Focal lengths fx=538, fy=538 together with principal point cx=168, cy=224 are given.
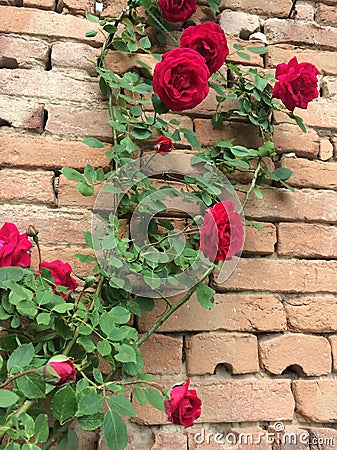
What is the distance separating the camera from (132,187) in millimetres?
1060

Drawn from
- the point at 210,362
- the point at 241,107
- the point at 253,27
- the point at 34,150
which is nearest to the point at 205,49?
the point at 241,107

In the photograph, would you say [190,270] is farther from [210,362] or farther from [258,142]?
[258,142]

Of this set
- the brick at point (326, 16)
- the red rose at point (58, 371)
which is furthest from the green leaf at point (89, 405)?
the brick at point (326, 16)

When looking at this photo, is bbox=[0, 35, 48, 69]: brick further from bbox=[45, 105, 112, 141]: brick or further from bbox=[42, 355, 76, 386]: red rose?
bbox=[42, 355, 76, 386]: red rose

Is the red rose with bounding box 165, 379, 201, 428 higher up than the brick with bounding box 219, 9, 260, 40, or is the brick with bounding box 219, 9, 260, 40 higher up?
the brick with bounding box 219, 9, 260, 40

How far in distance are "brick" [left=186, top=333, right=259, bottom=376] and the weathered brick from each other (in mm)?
361

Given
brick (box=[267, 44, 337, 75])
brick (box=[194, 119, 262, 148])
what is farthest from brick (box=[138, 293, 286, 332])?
brick (box=[267, 44, 337, 75])

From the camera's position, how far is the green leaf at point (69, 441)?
0.90m

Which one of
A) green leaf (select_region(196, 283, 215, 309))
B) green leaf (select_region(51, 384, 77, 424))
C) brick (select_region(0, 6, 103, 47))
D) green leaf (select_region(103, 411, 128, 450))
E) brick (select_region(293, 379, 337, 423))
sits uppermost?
brick (select_region(0, 6, 103, 47))

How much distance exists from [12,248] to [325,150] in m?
0.73

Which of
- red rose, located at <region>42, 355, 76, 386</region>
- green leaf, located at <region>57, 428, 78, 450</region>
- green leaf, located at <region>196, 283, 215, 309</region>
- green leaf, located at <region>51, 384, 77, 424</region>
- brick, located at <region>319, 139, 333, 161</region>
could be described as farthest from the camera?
brick, located at <region>319, 139, 333, 161</region>

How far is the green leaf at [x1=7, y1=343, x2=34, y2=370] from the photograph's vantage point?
0.82 m

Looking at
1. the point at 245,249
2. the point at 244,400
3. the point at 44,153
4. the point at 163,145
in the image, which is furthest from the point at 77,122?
the point at 244,400

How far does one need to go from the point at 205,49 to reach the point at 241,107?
0.56 ft
